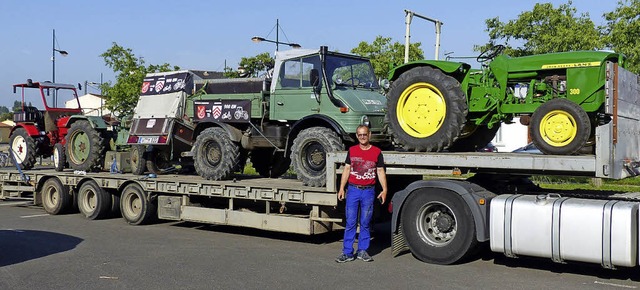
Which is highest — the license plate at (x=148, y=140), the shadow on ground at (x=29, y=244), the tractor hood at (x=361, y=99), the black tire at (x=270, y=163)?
the tractor hood at (x=361, y=99)

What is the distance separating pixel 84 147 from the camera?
14734 millimetres

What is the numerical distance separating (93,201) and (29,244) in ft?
10.6

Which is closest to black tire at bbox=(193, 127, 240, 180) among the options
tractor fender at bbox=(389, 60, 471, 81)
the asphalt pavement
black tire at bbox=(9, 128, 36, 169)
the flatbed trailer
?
the flatbed trailer

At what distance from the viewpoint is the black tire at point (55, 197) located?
1391 centimetres

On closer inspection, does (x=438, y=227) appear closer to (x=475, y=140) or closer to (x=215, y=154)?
(x=475, y=140)

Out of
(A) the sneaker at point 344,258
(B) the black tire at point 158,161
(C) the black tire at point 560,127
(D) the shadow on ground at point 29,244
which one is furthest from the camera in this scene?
(B) the black tire at point 158,161

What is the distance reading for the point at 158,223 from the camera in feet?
42.4

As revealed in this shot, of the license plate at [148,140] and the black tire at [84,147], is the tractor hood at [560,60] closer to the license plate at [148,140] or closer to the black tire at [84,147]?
the license plate at [148,140]

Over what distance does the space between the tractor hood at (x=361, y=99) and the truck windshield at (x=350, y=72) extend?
16 centimetres

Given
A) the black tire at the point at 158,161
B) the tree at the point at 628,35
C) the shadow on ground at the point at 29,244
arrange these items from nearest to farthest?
the shadow on ground at the point at 29,244
the black tire at the point at 158,161
the tree at the point at 628,35

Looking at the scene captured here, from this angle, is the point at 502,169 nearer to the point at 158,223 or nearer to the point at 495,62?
the point at 495,62

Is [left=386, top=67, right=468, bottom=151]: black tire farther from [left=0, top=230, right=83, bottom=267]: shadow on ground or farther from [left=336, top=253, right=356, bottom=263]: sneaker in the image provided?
[left=0, top=230, right=83, bottom=267]: shadow on ground

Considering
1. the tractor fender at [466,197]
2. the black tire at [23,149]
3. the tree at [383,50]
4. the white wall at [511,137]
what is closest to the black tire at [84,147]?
the black tire at [23,149]

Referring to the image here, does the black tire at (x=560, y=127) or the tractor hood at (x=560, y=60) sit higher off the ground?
the tractor hood at (x=560, y=60)
